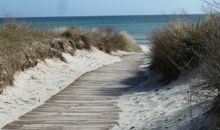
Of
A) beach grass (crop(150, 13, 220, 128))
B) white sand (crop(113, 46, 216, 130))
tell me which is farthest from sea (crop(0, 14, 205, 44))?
white sand (crop(113, 46, 216, 130))

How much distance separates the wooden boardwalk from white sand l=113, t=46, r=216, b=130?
0.96 ft

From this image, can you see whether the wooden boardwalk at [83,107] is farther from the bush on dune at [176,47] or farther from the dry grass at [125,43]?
the dry grass at [125,43]

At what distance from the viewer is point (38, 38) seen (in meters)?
19.6

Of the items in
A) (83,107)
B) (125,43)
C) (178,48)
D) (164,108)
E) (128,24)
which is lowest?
(128,24)

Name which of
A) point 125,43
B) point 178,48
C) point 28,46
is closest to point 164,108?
point 178,48

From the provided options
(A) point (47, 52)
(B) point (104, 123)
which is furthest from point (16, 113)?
(A) point (47, 52)

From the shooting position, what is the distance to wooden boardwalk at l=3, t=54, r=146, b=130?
986 cm

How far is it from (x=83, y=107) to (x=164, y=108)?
1.85 meters

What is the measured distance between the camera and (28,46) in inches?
671

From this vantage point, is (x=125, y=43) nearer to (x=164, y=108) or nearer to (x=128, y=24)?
(x=164, y=108)

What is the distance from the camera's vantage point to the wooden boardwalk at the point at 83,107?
388 inches

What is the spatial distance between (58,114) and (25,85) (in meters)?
3.84

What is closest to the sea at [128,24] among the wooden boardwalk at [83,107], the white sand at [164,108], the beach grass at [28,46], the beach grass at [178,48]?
the beach grass at [178,48]

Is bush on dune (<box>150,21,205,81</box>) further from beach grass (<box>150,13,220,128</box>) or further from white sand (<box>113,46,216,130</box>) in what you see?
white sand (<box>113,46,216,130</box>)
